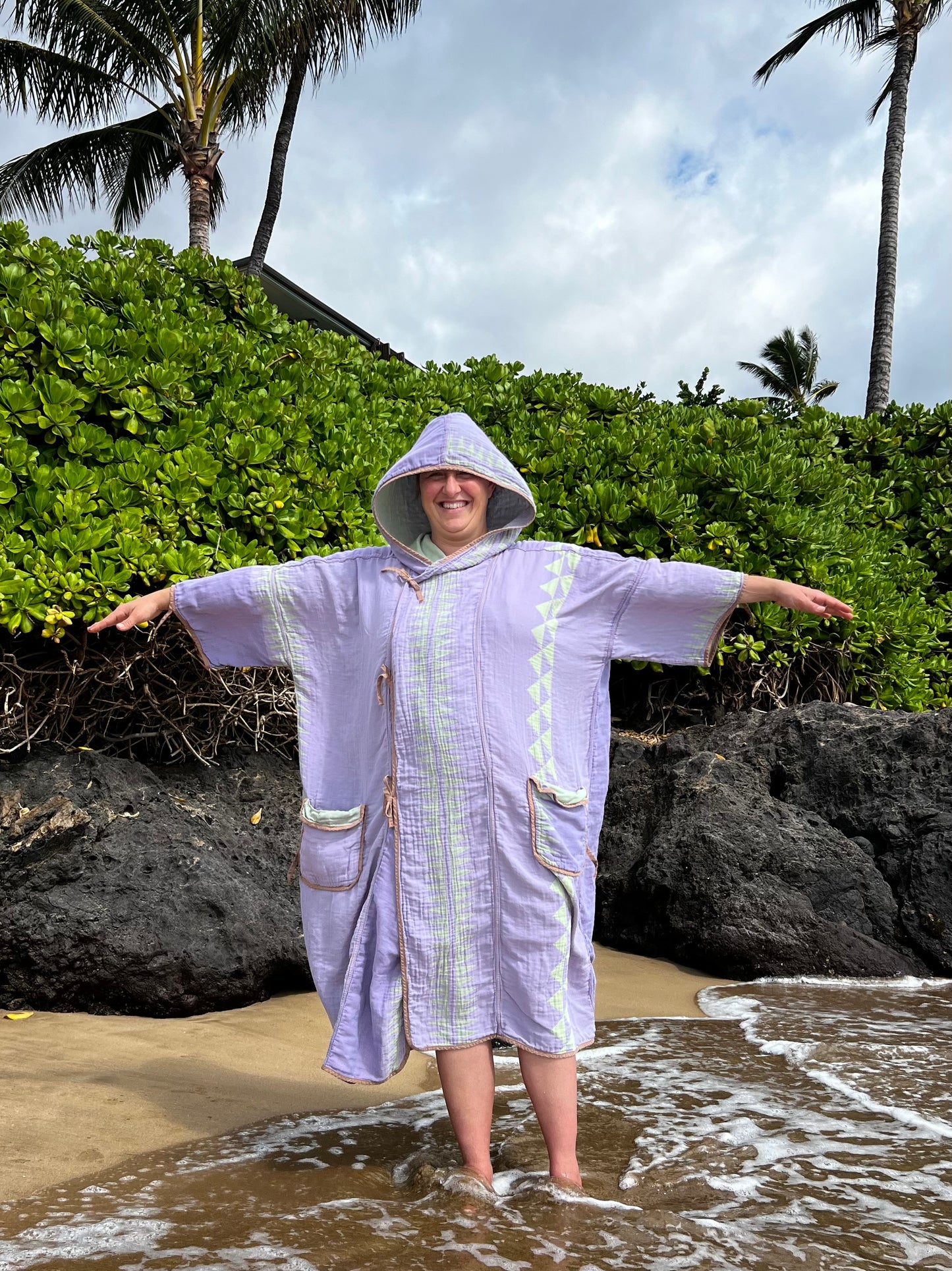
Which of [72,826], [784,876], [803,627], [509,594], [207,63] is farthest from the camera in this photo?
[207,63]

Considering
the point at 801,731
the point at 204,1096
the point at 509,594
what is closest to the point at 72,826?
the point at 204,1096

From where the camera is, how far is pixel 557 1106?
2436 millimetres

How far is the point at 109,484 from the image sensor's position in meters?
4.23

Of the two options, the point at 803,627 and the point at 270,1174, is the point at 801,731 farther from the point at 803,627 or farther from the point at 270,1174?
the point at 270,1174

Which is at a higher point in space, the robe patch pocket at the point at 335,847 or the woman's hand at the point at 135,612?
the woman's hand at the point at 135,612

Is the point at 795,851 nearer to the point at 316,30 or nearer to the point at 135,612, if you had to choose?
the point at 135,612

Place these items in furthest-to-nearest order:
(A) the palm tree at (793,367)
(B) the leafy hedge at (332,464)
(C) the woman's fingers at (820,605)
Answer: (A) the palm tree at (793,367), (B) the leafy hedge at (332,464), (C) the woman's fingers at (820,605)

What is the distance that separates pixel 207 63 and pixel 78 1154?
16.0 metres

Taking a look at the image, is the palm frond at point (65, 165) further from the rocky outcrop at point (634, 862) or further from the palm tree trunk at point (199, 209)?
the rocky outcrop at point (634, 862)

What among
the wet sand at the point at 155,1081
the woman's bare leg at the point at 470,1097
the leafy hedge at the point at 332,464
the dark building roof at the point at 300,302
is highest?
the dark building roof at the point at 300,302

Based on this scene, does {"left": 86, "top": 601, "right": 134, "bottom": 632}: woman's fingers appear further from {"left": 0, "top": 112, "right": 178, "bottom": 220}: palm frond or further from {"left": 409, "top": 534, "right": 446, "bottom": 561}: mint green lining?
{"left": 0, "top": 112, "right": 178, "bottom": 220}: palm frond

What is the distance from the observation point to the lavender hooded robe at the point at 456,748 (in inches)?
96.8

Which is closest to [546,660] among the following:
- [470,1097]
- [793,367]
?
[470,1097]

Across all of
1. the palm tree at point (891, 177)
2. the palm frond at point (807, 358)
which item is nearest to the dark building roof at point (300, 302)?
the palm tree at point (891, 177)
